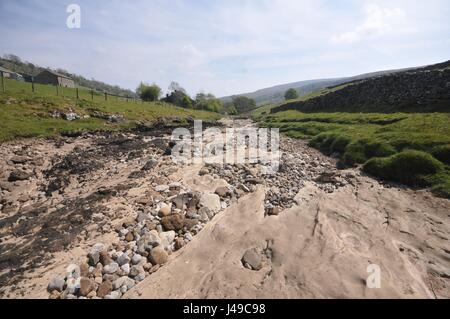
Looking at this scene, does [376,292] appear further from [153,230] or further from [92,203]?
[92,203]

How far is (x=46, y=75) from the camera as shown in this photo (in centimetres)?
6184

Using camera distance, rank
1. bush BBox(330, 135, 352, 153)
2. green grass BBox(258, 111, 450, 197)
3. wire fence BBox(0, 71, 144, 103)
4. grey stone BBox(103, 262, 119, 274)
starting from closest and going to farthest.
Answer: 1. grey stone BBox(103, 262, 119, 274)
2. green grass BBox(258, 111, 450, 197)
3. bush BBox(330, 135, 352, 153)
4. wire fence BBox(0, 71, 144, 103)

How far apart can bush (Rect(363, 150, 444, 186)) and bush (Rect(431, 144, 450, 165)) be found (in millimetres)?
634

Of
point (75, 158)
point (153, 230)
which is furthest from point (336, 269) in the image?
point (75, 158)

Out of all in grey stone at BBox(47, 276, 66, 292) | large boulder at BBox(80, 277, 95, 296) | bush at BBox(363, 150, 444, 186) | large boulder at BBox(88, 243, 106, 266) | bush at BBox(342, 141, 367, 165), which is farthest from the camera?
bush at BBox(342, 141, 367, 165)

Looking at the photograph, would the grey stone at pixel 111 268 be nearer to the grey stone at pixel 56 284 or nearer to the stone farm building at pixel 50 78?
the grey stone at pixel 56 284

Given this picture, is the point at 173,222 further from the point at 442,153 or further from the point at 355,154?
the point at 442,153

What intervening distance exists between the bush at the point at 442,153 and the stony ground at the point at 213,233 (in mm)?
3012

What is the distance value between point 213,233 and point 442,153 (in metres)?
11.7

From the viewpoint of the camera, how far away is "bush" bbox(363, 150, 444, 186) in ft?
36.1

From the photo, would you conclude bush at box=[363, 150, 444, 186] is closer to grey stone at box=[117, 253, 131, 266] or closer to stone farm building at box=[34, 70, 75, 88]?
grey stone at box=[117, 253, 131, 266]

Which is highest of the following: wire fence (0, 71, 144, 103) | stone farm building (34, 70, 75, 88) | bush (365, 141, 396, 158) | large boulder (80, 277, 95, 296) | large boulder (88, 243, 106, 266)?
stone farm building (34, 70, 75, 88)

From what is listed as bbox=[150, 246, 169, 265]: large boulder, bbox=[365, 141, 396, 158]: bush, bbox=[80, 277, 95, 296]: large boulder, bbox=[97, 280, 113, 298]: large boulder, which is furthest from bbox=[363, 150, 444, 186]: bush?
bbox=[80, 277, 95, 296]: large boulder

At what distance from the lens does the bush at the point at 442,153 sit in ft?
38.1
